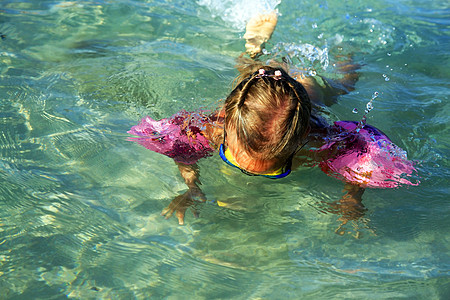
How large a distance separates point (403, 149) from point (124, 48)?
2898 mm

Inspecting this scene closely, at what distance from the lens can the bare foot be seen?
4434 mm

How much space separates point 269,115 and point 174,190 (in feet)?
2.82

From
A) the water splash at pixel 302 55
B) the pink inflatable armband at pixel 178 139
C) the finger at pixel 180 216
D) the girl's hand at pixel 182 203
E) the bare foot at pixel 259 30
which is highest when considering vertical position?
the bare foot at pixel 259 30

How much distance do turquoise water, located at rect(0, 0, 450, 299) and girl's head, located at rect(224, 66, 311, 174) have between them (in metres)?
0.45

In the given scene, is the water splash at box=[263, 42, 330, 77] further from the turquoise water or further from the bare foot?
the bare foot

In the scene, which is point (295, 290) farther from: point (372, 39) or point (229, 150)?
point (372, 39)

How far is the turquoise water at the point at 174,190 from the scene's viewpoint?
7.19 feet

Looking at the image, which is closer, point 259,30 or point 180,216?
point 180,216

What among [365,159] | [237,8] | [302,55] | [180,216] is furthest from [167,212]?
[237,8]

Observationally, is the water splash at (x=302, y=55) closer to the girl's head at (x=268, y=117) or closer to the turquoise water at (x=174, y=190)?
the turquoise water at (x=174, y=190)

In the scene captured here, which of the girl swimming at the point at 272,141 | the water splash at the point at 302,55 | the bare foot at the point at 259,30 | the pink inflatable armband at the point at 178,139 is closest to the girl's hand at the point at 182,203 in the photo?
the girl swimming at the point at 272,141

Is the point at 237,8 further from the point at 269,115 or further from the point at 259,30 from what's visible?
the point at 269,115

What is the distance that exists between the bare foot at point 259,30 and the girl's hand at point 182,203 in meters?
2.16

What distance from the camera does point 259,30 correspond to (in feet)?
14.7
